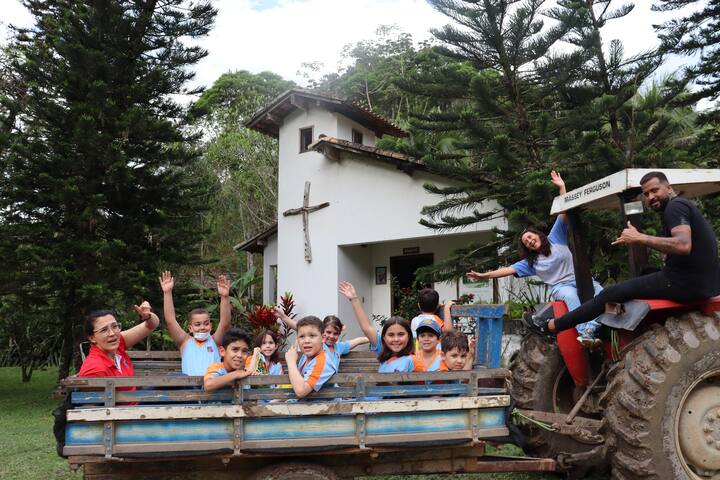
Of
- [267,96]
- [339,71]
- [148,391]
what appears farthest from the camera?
[339,71]

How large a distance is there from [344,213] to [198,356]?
9.07 meters

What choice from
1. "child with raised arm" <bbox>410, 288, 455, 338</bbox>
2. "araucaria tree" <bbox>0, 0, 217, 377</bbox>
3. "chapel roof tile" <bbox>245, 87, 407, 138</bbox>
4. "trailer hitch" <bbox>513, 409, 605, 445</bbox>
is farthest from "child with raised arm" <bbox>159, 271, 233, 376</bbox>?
"chapel roof tile" <bbox>245, 87, 407, 138</bbox>

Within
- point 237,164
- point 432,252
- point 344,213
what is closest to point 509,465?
point 432,252

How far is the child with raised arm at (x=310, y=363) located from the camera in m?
3.37

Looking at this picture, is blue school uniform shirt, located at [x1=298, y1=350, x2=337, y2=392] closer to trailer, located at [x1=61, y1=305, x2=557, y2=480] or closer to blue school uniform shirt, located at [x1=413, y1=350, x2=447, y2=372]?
trailer, located at [x1=61, y1=305, x2=557, y2=480]

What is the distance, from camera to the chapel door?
1355 cm

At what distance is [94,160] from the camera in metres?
11.0

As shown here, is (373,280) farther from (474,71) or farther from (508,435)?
(508,435)

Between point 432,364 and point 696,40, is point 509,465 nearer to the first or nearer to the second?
point 432,364

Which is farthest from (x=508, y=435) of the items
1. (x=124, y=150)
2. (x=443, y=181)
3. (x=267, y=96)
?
(x=267, y=96)

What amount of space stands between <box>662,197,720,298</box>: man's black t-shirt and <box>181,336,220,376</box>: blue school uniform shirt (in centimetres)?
298

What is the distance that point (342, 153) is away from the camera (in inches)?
533

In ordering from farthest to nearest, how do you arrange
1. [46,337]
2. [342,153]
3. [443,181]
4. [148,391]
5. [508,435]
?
[46,337], [342,153], [443,181], [508,435], [148,391]

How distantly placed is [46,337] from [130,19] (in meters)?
Answer: 7.75
